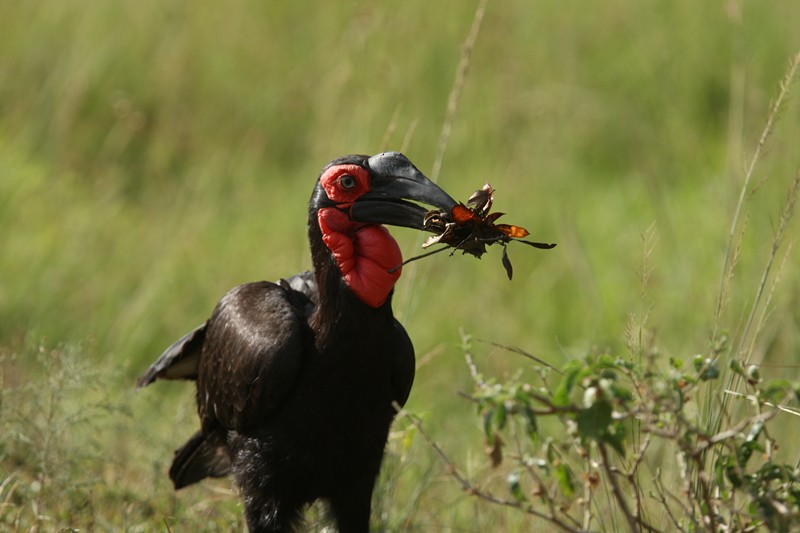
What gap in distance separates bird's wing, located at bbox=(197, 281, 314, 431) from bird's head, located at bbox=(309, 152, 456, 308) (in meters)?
0.26

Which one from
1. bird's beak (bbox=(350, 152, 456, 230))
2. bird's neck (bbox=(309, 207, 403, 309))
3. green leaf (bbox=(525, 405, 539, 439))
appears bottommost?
green leaf (bbox=(525, 405, 539, 439))

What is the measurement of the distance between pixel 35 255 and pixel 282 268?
1.20 m

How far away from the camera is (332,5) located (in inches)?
324

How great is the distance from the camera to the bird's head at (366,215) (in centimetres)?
357

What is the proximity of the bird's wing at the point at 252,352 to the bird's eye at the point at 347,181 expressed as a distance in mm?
447

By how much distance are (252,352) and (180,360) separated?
0.79m

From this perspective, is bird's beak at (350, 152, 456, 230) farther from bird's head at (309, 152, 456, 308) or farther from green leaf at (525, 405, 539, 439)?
green leaf at (525, 405, 539, 439)

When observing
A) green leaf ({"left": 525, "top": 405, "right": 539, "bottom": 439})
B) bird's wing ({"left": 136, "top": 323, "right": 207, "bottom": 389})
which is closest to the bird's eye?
bird's wing ({"left": 136, "top": 323, "right": 207, "bottom": 389})

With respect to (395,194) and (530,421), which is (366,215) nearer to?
(395,194)

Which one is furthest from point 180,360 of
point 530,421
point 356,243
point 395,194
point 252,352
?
point 530,421

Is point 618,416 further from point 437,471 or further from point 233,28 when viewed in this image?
point 233,28

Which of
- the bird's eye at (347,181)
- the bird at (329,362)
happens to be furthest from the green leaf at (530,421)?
the bird's eye at (347,181)

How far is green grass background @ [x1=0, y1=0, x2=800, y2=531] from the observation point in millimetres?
5965

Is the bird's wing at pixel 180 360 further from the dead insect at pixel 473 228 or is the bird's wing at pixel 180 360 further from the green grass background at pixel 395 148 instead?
the dead insect at pixel 473 228
